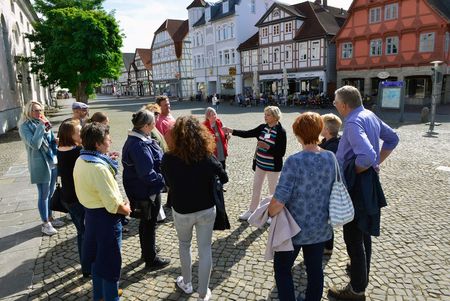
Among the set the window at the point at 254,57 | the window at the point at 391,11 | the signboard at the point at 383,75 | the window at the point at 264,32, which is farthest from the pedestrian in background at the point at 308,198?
the window at the point at 254,57

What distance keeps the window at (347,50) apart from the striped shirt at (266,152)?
28901 mm

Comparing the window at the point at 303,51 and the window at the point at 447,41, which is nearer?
the window at the point at 447,41

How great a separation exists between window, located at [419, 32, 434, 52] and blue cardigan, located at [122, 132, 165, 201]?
28.1 m

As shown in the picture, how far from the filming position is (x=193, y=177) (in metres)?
2.94

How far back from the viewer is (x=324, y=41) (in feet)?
105

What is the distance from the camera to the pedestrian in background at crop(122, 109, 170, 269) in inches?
139

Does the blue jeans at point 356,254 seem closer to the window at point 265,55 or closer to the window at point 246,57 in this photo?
the window at point 265,55

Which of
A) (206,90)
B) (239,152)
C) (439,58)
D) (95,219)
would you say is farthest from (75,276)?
(206,90)

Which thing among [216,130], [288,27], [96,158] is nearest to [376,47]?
[288,27]

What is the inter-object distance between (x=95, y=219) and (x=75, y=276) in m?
1.45

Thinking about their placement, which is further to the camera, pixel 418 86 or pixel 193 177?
pixel 418 86

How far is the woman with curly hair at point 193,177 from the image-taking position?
2891 millimetres

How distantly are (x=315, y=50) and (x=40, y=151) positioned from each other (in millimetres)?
31835

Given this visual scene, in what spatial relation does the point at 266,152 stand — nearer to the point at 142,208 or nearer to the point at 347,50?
the point at 142,208
